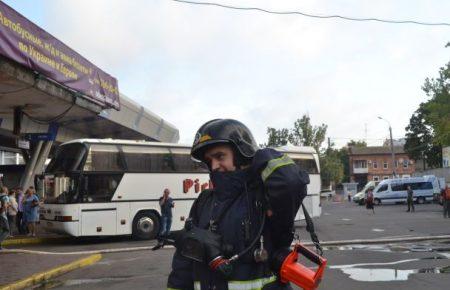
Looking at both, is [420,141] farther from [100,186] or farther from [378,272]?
[378,272]

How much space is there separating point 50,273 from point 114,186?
26.8ft

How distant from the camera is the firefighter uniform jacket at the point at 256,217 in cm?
250

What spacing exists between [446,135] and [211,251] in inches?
1647

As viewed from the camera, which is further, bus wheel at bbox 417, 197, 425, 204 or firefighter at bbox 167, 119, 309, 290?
bus wheel at bbox 417, 197, 425, 204

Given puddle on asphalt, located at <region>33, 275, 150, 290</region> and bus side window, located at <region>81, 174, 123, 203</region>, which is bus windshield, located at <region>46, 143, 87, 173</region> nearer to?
bus side window, located at <region>81, 174, 123, 203</region>

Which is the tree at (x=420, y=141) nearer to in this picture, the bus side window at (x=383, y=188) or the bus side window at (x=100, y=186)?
the bus side window at (x=383, y=188)

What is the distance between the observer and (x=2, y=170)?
34.7 metres

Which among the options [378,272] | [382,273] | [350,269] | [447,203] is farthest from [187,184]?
[447,203]

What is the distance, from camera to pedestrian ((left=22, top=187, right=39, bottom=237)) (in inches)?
747

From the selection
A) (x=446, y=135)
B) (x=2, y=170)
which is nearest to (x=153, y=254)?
(x=2, y=170)

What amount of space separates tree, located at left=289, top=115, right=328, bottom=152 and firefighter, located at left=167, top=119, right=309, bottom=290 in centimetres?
6453

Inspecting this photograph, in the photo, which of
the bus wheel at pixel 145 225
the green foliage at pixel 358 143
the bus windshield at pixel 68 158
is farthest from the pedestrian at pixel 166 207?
the green foliage at pixel 358 143

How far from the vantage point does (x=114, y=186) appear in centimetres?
1870

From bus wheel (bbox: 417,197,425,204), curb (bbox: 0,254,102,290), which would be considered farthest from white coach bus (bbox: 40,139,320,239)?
bus wheel (bbox: 417,197,425,204)
